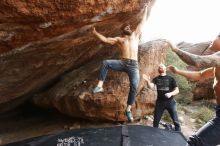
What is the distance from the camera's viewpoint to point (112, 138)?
25.2 ft

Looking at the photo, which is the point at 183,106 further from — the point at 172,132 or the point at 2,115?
the point at 2,115

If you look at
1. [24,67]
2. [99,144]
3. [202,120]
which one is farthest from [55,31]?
[202,120]

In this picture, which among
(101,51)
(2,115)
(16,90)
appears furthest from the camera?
(2,115)

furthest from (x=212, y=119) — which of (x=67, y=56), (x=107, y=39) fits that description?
(x=67, y=56)

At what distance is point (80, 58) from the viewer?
1029cm

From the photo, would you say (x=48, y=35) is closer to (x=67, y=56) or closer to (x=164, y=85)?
(x=67, y=56)

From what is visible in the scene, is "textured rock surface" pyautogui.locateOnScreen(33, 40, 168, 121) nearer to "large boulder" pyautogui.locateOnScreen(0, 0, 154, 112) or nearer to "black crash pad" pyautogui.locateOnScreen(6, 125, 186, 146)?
"large boulder" pyautogui.locateOnScreen(0, 0, 154, 112)

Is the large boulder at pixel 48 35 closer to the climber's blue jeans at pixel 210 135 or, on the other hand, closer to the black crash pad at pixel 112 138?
the black crash pad at pixel 112 138

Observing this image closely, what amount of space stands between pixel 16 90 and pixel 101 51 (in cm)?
297

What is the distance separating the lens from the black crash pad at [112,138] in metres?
7.50

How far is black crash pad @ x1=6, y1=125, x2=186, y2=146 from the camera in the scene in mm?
7504

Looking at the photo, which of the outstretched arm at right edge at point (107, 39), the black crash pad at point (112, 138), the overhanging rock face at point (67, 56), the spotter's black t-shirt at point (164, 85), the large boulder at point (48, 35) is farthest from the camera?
the spotter's black t-shirt at point (164, 85)

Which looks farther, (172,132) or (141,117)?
(141,117)

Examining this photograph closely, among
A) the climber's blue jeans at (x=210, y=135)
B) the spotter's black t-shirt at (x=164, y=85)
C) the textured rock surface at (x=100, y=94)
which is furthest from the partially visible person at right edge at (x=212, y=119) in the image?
the textured rock surface at (x=100, y=94)
